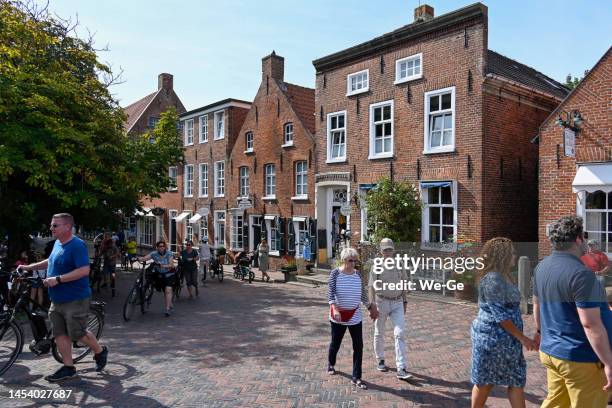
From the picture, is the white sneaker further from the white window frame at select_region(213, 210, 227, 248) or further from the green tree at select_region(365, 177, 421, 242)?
the white window frame at select_region(213, 210, 227, 248)

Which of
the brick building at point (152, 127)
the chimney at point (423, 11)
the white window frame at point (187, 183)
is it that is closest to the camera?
the chimney at point (423, 11)

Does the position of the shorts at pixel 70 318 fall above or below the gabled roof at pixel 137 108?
below

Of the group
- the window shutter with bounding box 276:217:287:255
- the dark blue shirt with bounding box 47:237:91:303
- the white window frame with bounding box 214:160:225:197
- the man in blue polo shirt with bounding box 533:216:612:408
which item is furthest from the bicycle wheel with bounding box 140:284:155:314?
the white window frame with bounding box 214:160:225:197

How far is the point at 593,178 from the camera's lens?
11234 millimetres

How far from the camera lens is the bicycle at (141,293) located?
969 centimetres

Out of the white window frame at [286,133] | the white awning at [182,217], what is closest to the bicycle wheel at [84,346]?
the white window frame at [286,133]

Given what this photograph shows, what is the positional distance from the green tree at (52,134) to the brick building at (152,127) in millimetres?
15961

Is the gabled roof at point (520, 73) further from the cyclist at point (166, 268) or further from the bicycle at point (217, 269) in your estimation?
the bicycle at point (217, 269)

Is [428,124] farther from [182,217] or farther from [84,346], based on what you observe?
→ [182,217]

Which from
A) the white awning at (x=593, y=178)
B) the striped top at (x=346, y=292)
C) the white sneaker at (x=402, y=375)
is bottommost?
the white sneaker at (x=402, y=375)

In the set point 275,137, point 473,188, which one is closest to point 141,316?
point 473,188

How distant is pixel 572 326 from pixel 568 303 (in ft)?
0.54

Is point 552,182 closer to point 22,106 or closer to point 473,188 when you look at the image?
point 473,188

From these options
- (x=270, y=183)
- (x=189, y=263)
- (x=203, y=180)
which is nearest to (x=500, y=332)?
(x=189, y=263)
